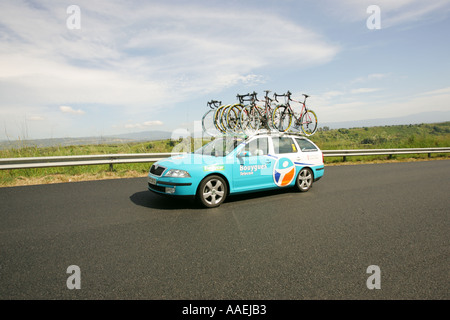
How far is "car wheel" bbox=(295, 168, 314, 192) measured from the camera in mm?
7473

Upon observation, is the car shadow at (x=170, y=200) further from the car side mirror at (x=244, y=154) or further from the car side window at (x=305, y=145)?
the car side window at (x=305, y=145)

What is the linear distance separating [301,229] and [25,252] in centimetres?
406

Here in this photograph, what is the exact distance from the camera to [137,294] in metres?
2.69

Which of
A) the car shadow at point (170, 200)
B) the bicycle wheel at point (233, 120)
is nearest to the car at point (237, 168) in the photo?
the car shadow at point (170, 200)

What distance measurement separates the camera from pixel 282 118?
10789 mm

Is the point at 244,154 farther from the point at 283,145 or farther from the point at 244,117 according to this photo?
the point at 244,117

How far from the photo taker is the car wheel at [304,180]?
7473 millimetres

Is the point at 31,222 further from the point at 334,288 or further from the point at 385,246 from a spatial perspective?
the point at 385,246

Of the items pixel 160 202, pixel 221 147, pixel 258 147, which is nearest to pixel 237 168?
pixel 221 147

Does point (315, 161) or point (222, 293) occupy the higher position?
point (315, 161)

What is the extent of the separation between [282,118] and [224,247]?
786cm

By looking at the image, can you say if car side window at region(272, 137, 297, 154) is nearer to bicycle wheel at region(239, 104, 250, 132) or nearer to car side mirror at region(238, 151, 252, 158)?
car side mirror at region(238, 151, 252, 158)

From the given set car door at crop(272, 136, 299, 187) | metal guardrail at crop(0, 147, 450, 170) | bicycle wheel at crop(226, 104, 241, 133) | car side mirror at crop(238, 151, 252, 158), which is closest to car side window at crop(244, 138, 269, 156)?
car side mirror at crop(238, 151, 252, 158)
